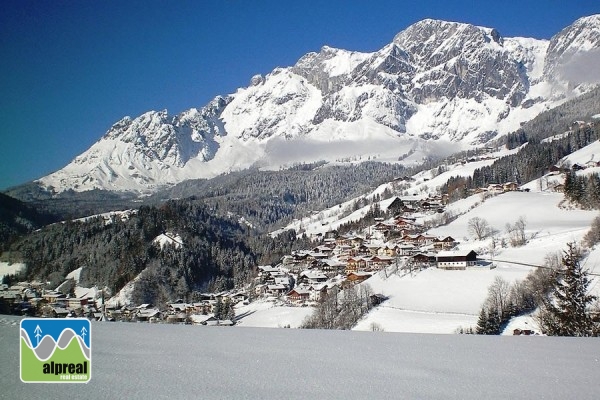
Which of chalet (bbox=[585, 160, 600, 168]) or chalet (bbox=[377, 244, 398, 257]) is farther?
chalet (bbox=[585, 160, 600, 168])

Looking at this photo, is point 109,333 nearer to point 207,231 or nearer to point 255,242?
point 207,231

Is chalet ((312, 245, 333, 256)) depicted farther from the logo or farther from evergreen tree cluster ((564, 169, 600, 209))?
the logo

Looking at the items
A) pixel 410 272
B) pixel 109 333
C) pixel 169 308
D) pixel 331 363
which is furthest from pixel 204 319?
pixel 331 363

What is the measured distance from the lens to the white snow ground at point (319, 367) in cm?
616

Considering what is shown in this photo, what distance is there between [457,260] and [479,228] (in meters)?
21.2

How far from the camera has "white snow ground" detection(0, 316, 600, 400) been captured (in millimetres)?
6160

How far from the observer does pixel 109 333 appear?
1022cm

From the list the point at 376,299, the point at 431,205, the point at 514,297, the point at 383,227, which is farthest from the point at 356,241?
the point at 514,297

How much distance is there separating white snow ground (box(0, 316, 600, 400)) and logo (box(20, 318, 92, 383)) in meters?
0.19

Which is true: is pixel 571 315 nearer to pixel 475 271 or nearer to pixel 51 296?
pixel 475 271

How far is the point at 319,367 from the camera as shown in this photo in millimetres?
7363

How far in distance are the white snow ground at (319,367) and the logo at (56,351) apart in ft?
0.62

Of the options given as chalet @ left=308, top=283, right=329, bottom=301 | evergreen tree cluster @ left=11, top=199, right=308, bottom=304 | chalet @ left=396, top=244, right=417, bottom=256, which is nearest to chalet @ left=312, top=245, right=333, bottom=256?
evergreen tree cluster @ left=11, top=199, right=308, bottom=304

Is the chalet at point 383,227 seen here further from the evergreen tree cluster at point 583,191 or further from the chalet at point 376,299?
the chalet at point 376,299
